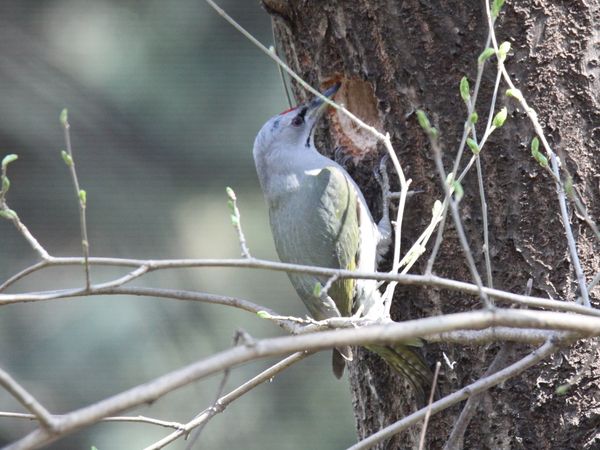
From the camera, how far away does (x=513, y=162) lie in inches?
93.2

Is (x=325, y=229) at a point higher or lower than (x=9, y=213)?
lower

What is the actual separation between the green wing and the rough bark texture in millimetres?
431

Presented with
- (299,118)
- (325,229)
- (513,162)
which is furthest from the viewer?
(299,118)

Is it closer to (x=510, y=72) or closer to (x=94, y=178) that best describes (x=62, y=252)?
(x=94, y=178)

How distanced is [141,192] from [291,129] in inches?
161

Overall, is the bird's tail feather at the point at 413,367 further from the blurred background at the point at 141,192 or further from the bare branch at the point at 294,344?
the blurred background at the point at 141,192

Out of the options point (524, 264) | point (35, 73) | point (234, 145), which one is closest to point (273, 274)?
point (234, 145)

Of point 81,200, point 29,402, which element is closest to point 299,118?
point 81,200

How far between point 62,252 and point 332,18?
15.2 ft

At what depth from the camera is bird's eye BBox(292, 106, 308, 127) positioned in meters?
3.16

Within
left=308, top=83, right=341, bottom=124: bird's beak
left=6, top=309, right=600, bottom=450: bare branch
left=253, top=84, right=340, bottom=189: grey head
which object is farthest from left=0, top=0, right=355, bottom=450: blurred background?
left=6, top=309, right=600, bottom=450: bare branch

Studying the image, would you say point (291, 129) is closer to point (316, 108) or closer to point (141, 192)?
point (316, 108)

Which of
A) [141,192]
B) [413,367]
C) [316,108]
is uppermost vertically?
[316,108]

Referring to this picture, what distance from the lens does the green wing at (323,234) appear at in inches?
116
